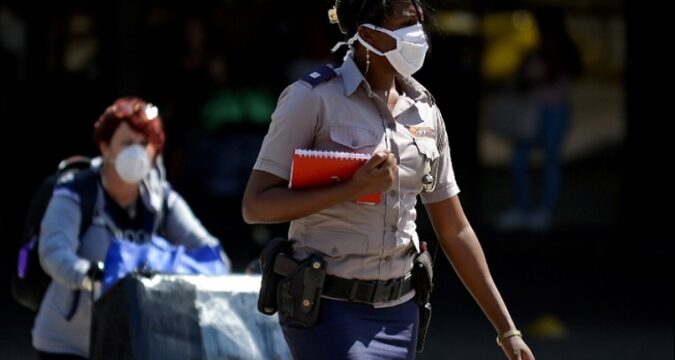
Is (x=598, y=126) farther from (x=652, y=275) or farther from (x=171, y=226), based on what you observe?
(x=171, y=226)

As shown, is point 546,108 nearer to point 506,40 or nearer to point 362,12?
point 506,40

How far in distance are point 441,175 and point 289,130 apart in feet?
1.66

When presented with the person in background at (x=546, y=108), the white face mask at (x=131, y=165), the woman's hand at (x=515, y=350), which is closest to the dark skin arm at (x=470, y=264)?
the woman's hand at (x=515, y=350)

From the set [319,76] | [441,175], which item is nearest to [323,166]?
[319,76]

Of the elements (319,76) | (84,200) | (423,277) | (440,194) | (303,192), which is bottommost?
(84,200)

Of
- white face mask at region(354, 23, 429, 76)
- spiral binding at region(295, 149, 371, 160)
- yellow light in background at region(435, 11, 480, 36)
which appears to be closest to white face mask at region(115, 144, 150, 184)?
white face mask at region(354, 23, 429, 76)

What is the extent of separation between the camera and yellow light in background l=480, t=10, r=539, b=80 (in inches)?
511

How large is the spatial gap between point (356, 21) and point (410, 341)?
0.84 metres

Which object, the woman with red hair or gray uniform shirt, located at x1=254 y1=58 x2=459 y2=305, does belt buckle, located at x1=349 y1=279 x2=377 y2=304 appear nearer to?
gray uniform shirt, located at x1=254 y1=58 x2=459 y2=305

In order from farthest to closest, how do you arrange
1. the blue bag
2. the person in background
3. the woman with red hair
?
the person in background
the woman with red hair
the blue bag

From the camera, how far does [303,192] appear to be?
3787 mm

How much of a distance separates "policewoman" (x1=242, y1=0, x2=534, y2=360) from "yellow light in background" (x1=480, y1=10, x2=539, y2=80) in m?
9.00

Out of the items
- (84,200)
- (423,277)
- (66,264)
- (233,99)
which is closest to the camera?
(423,277)

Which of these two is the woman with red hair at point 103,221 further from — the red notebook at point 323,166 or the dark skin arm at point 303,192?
the red notebook at point 323,166
